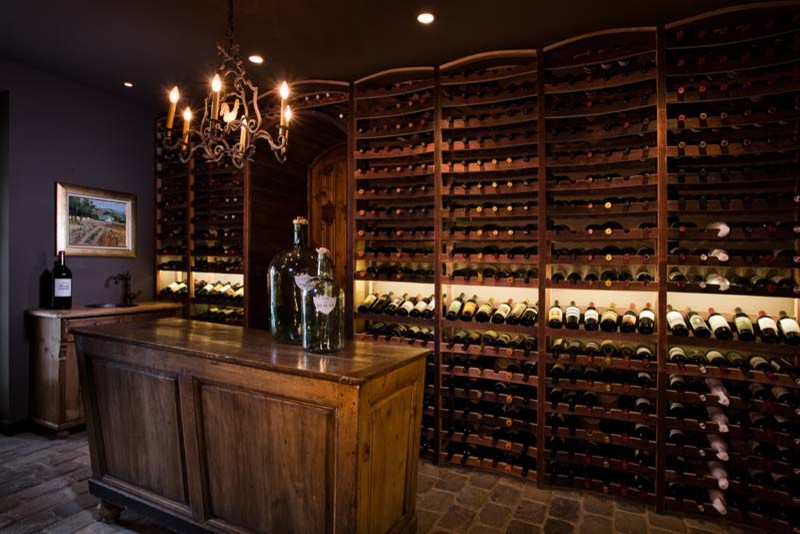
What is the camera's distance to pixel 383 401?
1.90 m

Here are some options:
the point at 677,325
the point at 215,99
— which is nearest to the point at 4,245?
the point at 215,99

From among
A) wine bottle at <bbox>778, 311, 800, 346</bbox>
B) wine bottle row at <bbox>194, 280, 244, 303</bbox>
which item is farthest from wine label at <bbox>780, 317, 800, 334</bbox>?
wine bottle row at <bbox>194, 280, 244, 303</bbox>

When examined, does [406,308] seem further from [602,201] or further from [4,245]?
[4,245]

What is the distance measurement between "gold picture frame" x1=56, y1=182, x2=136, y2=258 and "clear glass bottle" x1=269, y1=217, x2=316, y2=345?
306cm

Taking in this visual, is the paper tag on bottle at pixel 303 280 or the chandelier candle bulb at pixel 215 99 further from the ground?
the chandelier candle bulb at pixel 215 99

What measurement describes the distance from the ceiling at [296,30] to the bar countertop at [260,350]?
2018mm

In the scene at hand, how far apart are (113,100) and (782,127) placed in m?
5.59

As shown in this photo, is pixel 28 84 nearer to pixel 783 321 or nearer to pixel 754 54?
pixel 754 54

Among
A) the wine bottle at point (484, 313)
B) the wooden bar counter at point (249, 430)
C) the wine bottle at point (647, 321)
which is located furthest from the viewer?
the wine bottle at point (484, 313)

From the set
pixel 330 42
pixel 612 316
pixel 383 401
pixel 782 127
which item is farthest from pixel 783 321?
pixel 330 42

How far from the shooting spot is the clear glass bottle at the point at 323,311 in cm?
202

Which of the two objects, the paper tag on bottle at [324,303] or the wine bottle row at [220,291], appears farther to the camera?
the wine bottle row at [220,291]

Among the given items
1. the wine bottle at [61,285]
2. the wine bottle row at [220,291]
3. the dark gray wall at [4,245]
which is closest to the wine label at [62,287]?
the wine bottle at [61,285]

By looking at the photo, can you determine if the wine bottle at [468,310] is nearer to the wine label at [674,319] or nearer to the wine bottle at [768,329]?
the wine label at [674,319]
